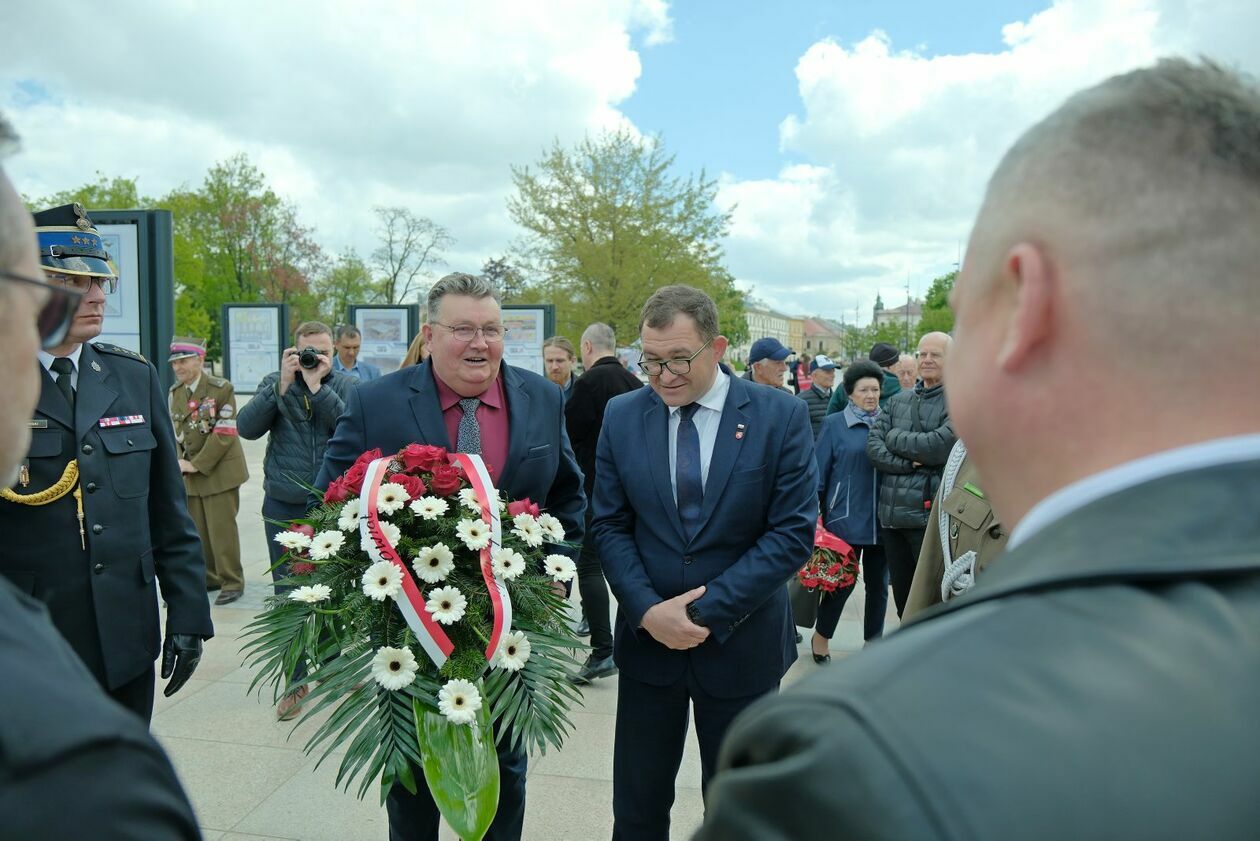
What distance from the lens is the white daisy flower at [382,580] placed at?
2.40 meters

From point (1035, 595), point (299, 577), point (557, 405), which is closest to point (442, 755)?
point (299, 577)

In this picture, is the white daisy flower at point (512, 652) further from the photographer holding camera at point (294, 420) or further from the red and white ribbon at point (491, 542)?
the photographer holding camera at point (294, 420)

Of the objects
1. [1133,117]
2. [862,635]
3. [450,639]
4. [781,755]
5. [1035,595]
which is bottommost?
[862,635]

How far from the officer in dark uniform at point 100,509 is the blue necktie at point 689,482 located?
1805mm

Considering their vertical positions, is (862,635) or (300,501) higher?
(300,501)

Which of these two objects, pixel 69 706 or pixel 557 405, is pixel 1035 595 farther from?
pixel 557 405

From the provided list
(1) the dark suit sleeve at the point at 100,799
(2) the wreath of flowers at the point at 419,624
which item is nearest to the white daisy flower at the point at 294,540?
(2) the wreath of flowers at the point at 419,624

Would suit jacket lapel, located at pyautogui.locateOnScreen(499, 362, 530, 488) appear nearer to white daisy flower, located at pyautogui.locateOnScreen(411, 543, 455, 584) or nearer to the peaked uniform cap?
white daisy flower, located at pyautogui.locateOnScreen(411, 543, 455, 584)

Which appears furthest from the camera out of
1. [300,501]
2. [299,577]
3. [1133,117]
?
[300,501]

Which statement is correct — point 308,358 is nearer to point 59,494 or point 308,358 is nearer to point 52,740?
point 59,494

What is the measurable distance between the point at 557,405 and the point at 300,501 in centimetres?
253

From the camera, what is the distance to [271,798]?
3721 millimetres

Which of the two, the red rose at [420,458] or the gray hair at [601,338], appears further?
the gray hair at [601,338]

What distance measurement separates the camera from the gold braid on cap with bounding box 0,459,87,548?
8.77ft
